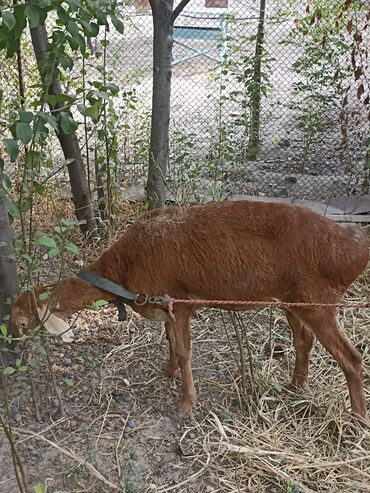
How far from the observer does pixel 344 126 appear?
6.97 metres

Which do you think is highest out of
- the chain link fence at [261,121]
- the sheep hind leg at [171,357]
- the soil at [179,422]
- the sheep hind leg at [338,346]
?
the chain link fence at [261,121]

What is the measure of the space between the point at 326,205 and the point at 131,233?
312cm

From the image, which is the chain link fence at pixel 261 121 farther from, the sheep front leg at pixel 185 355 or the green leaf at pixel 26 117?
the green leaf at pixel 26 117

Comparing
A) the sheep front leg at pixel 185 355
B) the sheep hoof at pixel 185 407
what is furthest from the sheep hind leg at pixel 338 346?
the sheep hoof at pixel 185 407

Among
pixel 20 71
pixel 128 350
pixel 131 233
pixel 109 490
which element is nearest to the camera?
pixel 109 490

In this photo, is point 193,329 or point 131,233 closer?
point 131,233

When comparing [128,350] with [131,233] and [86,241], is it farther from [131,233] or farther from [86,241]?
[86,241]

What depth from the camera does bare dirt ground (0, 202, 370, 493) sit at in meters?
3.52

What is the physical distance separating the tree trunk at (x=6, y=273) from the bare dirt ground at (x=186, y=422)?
0.22 m

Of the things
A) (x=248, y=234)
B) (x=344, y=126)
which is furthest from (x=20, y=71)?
(x=248, y=234)

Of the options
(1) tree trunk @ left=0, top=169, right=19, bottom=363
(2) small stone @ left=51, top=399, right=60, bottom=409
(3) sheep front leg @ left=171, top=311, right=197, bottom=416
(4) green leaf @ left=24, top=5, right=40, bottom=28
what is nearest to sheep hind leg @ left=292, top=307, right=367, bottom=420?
(3) sheep front leg @ left=171, top=311, right=197, bottom=416

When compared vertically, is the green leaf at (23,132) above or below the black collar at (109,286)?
above

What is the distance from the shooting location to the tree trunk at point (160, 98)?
5.51 m

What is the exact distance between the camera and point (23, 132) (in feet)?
10.2
